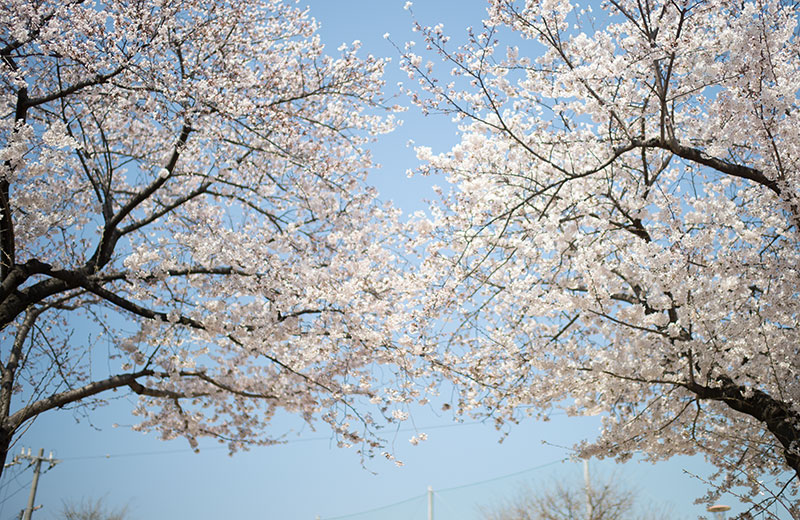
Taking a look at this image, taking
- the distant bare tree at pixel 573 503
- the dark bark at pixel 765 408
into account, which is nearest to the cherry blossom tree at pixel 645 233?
the dark bark at pixel 765 408

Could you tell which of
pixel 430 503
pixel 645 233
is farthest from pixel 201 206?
pixel 430 503

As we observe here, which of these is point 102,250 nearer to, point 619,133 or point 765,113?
point 619,133

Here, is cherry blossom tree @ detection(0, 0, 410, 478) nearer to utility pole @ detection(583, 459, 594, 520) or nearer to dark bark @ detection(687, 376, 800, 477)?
dark bark @ detection(687, 376, 800, 477)

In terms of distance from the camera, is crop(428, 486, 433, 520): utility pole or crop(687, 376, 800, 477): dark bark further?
crop(428, 486, 433, 520): utility pole

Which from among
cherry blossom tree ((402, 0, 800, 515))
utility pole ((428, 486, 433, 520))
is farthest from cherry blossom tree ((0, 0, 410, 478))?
utility pole ((428, 486, 433, 520))

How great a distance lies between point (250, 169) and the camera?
4.88 m

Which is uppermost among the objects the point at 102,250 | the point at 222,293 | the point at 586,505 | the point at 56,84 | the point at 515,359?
the point at 56,84

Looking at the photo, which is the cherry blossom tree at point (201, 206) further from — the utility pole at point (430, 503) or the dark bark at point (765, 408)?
the utility pole at point (430, 503)

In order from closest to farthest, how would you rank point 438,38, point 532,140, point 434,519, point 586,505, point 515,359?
1. point 438,38
2. point 532,140
3. point 515,359
4. point 586,505
5. point 434,519

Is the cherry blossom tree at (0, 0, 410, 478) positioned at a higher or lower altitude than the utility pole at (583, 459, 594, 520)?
higher

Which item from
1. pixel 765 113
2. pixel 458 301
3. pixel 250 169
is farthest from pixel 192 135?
pixel 765 113

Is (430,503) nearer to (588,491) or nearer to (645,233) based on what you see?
(588,491)

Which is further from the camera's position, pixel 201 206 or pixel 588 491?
pixel 588 491

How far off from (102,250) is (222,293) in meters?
0.90
